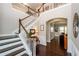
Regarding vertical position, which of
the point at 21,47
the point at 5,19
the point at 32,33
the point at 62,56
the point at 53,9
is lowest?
the point at 62,56

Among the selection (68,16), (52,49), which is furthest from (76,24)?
(52,49)

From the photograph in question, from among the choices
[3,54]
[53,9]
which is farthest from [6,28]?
[53,9]

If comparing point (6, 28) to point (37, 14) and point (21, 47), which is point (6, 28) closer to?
point (21, 47)

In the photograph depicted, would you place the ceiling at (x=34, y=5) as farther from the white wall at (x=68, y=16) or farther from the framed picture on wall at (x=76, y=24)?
the framed picture on wall at (x=76, y=24)

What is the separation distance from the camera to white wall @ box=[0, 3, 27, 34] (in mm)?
2604

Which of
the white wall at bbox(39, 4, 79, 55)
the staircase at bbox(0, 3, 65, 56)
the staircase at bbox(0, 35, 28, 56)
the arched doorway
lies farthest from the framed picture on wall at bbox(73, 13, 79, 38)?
the staircase at bbox(0, 35, 28, 56)

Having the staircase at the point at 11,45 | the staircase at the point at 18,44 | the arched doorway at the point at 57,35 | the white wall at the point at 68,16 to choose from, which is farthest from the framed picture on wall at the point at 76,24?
the staircase at the point at 11,45

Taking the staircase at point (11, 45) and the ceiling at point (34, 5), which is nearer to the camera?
the staircase at point (11, 45)

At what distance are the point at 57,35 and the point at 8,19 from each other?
1006 mm

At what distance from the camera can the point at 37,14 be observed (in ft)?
8.67

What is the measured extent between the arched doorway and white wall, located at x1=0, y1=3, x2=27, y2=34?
646mm

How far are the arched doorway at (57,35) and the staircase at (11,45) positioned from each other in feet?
1.80

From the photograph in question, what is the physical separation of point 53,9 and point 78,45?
85cm

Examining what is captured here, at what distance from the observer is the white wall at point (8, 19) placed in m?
2.60
